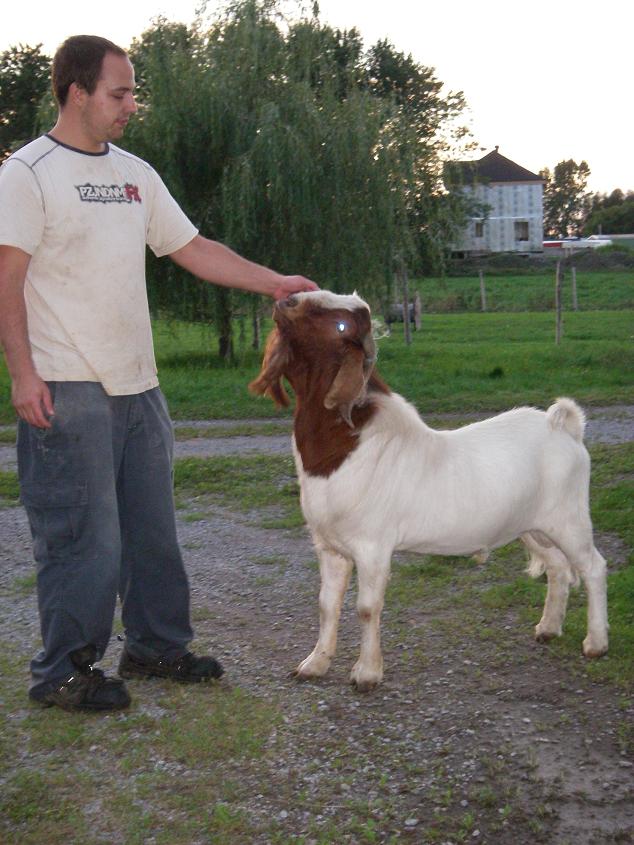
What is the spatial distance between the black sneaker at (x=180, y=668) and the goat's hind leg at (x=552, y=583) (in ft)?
5.26

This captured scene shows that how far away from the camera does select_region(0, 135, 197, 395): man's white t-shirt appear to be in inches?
155

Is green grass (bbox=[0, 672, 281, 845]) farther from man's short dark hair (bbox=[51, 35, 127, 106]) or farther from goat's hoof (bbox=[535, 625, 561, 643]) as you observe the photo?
man's short dark hair (bbox=[51, 35, 127, 106])

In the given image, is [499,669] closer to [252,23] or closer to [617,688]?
[617,688]

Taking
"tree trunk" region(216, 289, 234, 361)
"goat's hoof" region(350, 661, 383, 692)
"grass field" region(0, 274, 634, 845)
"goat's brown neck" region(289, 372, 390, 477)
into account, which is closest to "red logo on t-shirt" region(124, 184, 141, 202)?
"goat's brown neck" region(289, 372, 390, 477)

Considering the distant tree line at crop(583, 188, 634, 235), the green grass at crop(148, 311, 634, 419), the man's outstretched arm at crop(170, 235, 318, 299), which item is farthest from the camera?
the distant tree line at crop(583, 188, 634, 235)

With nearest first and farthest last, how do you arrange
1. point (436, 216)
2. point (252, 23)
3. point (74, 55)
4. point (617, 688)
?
point (74, 55) → point (617, 688) → point (252, 23) → point (436, 216)

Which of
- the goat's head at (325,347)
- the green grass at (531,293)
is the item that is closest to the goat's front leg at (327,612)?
the goat's head at (325,347)

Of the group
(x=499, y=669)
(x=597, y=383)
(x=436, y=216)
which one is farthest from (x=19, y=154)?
(x=436, y=216)

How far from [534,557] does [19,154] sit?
3.11 metres

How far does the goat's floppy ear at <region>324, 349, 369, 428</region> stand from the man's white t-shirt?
87cm

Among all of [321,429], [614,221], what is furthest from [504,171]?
[321,429]

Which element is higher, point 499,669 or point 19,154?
point 19,154

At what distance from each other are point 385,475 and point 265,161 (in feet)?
36.9

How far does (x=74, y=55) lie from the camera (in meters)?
3.94
